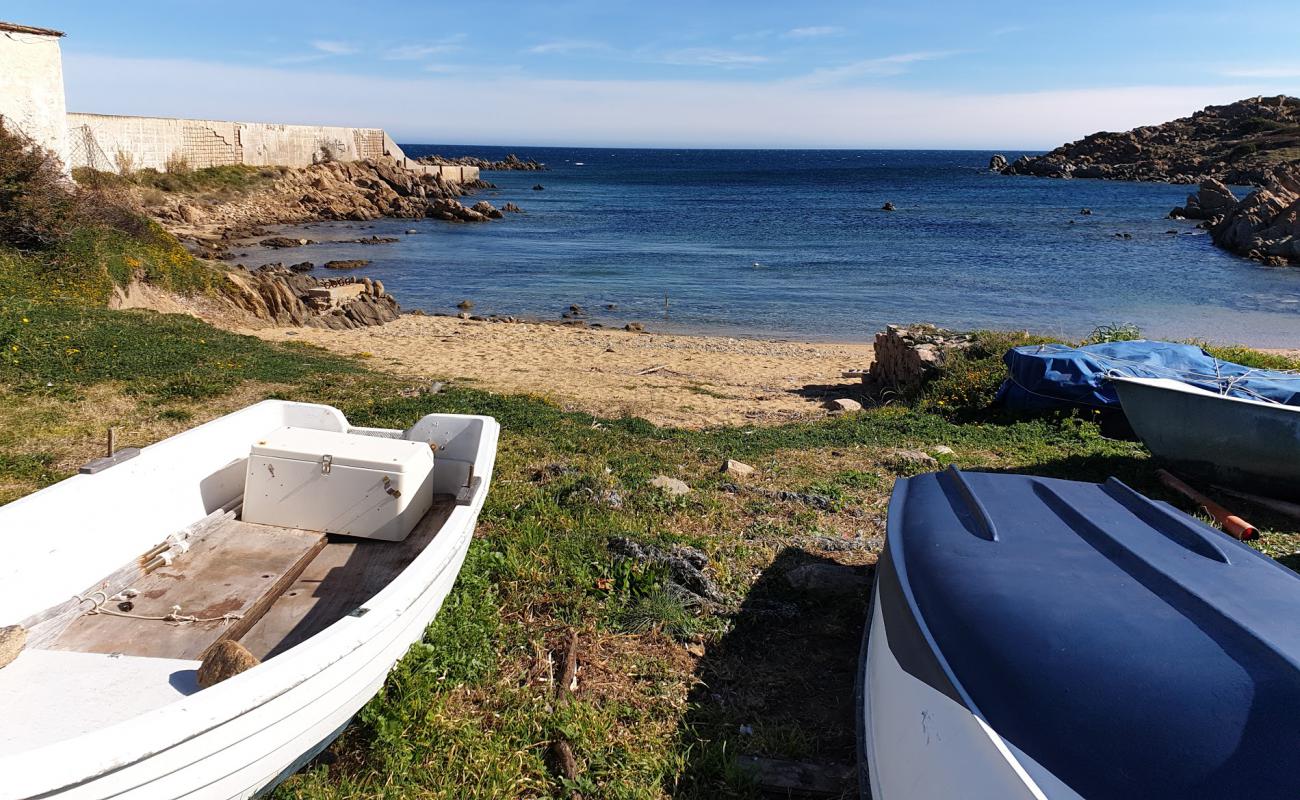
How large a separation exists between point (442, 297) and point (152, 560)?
23.4m

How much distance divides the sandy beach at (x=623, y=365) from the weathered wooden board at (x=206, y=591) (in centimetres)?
661

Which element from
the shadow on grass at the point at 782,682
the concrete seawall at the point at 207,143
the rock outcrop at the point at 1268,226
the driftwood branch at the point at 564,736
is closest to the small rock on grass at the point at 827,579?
the shadow on grass at the point at 782,682

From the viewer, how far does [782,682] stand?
4.61 meters

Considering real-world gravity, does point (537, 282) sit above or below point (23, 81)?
below

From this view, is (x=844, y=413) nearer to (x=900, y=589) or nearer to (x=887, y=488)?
(x=887, y=488)

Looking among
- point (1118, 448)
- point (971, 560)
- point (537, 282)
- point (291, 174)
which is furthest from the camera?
point (291, 174)

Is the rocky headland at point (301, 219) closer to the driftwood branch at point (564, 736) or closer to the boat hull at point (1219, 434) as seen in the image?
the driftwood branch at point (564, 736)

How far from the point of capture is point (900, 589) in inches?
148

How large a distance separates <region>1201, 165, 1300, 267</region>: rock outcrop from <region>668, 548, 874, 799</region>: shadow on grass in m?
40.8

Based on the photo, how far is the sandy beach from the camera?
12898mm

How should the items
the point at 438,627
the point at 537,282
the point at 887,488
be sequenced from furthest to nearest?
1. the point at 537,282
2. the point at 887,488
3. the point at 438,627

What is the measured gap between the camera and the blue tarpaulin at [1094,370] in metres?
9.08

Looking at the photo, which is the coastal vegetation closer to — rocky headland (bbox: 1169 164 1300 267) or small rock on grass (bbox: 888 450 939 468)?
small rock on grass (bbox: 888 450 939 468)

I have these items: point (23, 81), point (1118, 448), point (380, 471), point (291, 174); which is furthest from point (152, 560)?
point (291, 174)
